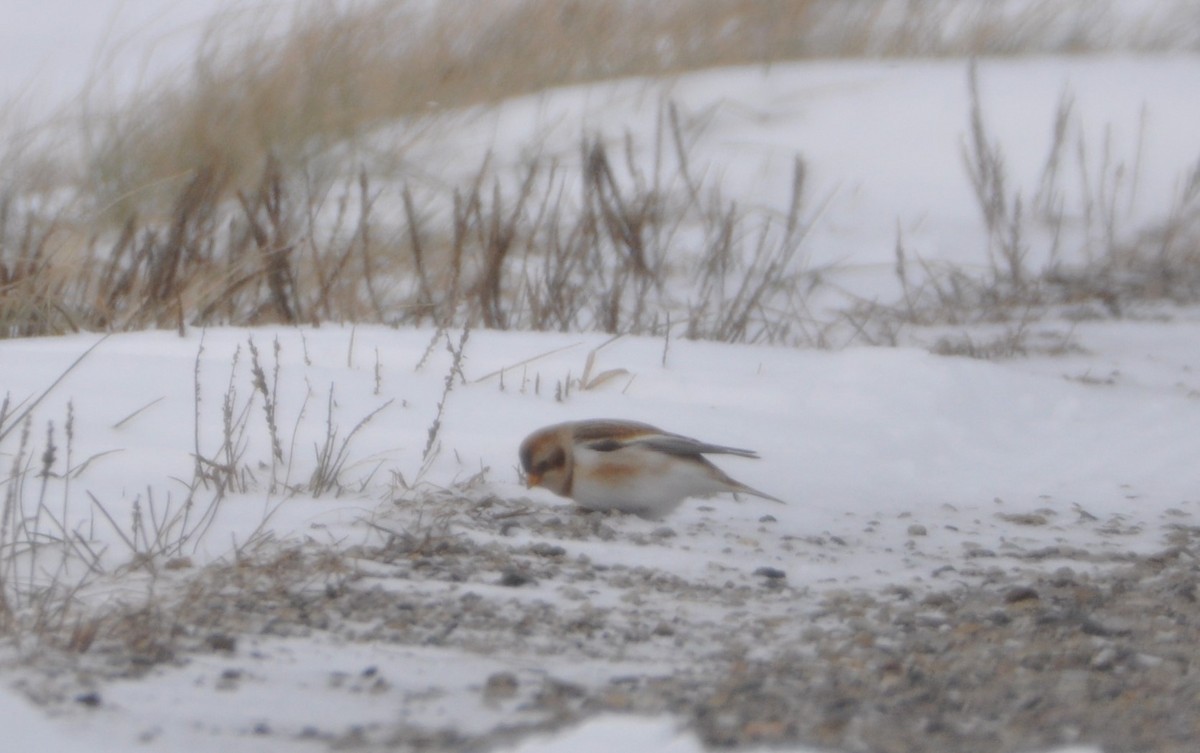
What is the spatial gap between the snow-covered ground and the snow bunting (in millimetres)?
71

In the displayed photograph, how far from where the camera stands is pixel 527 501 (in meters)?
3.41

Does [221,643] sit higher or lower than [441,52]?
lower

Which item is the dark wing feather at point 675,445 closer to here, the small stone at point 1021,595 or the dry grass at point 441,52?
the small stone at point 1021,595

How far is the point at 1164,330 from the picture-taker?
19.9 feet

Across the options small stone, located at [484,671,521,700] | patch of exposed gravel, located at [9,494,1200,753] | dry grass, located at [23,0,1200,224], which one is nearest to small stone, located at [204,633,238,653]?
patch of exposed gravel, located at [9,494,1200,753]

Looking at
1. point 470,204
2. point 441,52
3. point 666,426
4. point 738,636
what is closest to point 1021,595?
point 738,636

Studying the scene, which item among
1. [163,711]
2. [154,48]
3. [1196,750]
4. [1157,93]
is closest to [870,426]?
[1196,750]

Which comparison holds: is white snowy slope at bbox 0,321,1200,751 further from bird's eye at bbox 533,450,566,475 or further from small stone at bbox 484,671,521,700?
bird's eye at bbox 533,450,566,475

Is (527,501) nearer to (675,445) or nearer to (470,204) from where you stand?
(675,445)

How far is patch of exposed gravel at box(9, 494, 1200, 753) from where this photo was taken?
2049 mm

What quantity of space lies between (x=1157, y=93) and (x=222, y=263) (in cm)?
605

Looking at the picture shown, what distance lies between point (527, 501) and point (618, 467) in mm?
272

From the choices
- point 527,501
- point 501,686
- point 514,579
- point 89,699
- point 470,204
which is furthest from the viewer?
point 470,204

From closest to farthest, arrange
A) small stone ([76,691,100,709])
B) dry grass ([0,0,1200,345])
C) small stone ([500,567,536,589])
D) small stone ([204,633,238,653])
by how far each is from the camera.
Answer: small stone ([76,691,100,709])
small stone ([204,633,238,653])
small stone ([500,567,536,589])
dry grass ([0,0,1200,345])
